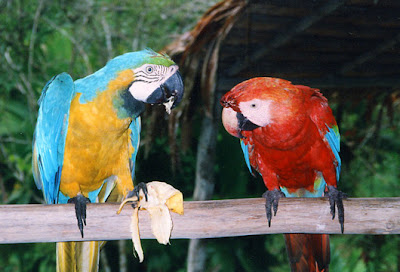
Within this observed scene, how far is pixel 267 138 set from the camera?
1.26 m

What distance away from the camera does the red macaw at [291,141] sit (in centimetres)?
119

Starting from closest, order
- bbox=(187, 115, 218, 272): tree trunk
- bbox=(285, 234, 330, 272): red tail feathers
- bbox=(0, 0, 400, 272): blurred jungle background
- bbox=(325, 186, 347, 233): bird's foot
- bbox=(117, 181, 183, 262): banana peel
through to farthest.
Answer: bbox=(117, 181, 183, 262): banana peel → bbox=(325, 186, 347, 233): bird's foot → bbox=(285, 234, 330, 272): red tail feathers → bbox=(187, 115, 218, 272): tree trunk → bbox=(0, 0, 400, 272): blurred jungle background

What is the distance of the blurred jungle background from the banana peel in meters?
0.99

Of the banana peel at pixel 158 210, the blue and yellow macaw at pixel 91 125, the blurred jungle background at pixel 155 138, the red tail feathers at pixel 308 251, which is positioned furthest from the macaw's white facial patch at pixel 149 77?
the blurred jungle background at pixel 155 138

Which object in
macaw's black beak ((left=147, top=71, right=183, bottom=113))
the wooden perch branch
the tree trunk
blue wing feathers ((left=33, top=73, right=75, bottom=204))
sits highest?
macaw's black beak ((left=147, top=71, right=183, bottom=113))

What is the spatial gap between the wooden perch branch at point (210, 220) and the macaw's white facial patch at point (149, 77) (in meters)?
0.35

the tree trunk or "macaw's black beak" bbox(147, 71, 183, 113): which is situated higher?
"macaw's black beak" bbox(147, 71, 183, 113)

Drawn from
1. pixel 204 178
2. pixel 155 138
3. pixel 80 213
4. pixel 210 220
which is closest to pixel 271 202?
pixel 210 220

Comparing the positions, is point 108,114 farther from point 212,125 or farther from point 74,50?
point 74,50

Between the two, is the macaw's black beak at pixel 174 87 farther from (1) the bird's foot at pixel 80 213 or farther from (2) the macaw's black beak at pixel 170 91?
(1) the bird's foot at pixel 80 213

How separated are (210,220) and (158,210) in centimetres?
15

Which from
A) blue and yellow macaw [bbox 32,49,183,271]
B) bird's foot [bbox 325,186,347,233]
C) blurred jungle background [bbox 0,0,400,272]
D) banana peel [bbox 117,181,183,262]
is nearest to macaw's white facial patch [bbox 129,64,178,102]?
blue and yellow macaw [bbox 32,49,183,271]

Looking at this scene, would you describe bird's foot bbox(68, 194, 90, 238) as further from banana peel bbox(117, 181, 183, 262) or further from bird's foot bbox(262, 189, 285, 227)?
bird's foot bbox(262, 189, 285, 227)

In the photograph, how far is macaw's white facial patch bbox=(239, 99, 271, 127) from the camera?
3.87ft
